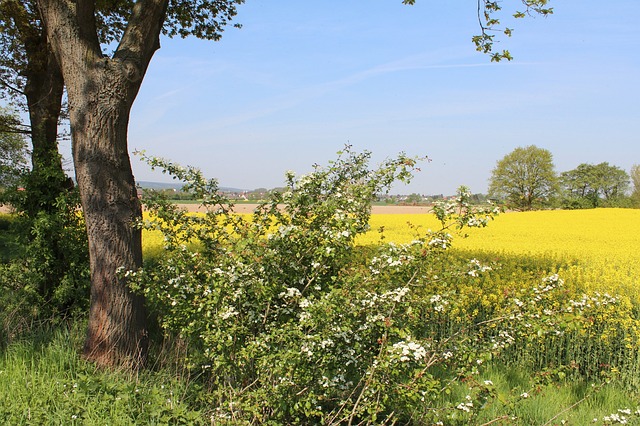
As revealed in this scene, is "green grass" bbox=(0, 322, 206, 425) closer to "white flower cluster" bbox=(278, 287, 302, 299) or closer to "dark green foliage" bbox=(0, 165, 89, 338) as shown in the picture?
"white flower cluster" bbox=(278, 287, 302, 299)

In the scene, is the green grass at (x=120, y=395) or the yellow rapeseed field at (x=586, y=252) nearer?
the green grass at (x=120, y=395)

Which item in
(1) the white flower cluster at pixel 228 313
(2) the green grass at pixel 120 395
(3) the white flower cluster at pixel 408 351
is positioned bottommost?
(2) the green grass at pixel 120 395

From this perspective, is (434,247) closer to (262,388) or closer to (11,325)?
(262,388)

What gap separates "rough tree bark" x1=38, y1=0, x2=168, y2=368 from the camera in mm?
4812

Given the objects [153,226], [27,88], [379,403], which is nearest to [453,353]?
[379,403]

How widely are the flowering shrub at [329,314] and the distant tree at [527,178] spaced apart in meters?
57.9

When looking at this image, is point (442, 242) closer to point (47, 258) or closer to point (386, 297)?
point (386, 297)

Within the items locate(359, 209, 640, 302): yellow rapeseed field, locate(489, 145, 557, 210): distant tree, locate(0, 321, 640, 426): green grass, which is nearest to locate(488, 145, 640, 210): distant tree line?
locate(489, 145, 557, 210): distant tree

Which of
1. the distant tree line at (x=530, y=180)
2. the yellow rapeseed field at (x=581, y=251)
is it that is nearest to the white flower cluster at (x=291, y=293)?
the yellow rapeseed field at (x=581, y=251)

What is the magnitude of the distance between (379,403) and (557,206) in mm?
57140

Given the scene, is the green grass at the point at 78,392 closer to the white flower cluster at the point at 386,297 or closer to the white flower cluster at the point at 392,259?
the white flower cluster at the point at 386,297

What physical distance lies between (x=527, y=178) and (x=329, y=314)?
203 feet

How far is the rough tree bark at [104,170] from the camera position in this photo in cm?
481

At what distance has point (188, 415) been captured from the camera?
3.63 metres
